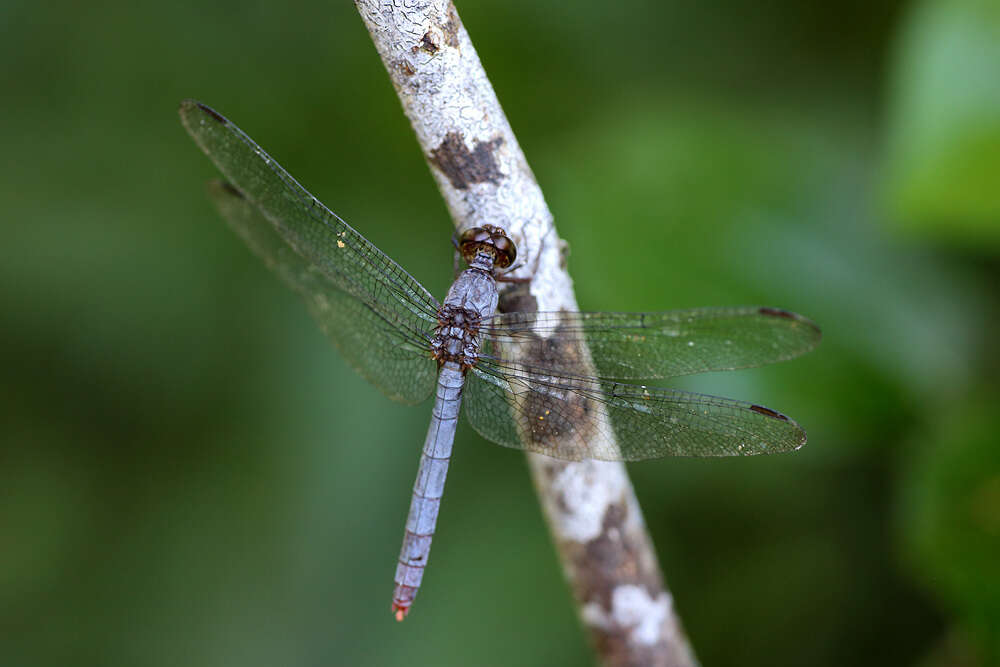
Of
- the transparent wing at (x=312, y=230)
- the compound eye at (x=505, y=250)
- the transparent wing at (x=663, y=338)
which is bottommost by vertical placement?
the transparent wing at (x=663, y=338)

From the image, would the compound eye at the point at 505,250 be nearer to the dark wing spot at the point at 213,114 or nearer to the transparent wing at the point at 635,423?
the transparent wing at the point at 635,423

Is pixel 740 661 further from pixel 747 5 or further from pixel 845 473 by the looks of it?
→ pixel 747 5

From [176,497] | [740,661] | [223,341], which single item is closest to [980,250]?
[740,661]

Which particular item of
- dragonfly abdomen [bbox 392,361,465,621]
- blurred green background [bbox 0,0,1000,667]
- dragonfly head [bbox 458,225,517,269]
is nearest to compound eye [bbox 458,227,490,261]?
dragonfly head [bbox 458,225,517,269]

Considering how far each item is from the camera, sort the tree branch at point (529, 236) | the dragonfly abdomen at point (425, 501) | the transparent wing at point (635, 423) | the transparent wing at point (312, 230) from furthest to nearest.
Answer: the dragonfly abdomen at point (425, 501), the transparent wing at point (312, 230), the transparent wing at point (635, 423), the tree branch at point (529, 236)

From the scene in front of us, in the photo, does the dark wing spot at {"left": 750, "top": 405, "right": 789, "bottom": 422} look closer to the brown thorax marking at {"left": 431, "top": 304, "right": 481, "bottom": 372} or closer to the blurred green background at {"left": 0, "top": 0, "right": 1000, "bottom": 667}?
the brown thorax marking at {"left": 431, "top": 304, "right": 481, "bottom": 372}

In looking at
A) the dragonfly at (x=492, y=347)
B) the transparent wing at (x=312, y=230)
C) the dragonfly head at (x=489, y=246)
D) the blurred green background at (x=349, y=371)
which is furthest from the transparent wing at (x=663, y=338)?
the blurred green background at (x=349, y=371)
